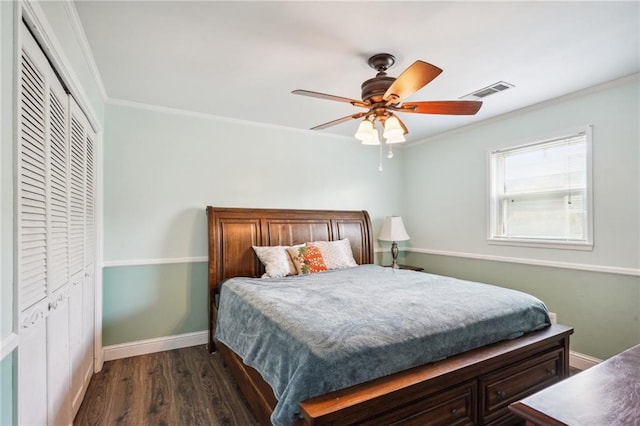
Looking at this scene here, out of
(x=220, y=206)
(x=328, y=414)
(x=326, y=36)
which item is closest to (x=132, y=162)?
(x=220, y=206)

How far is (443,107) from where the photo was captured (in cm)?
223

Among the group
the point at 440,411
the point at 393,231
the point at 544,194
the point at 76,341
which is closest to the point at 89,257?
the point at 76,341

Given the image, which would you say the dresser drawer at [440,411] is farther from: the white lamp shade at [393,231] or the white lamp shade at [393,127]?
the white lamp shade at [393,231]

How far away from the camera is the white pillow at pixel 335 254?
352cm

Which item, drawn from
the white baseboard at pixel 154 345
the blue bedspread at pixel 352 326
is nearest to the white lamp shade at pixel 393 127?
the blue bedspread at pixel 352 326

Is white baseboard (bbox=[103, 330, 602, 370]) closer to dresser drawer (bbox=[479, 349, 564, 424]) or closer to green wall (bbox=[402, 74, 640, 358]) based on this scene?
green wall (bbox=[402, 74, 640, 358])

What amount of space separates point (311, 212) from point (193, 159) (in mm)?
1482

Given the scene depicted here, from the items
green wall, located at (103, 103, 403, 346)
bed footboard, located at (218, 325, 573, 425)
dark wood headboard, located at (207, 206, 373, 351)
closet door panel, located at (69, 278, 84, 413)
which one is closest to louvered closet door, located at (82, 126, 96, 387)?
closet door panel, located at (69, 278, 84, 413)

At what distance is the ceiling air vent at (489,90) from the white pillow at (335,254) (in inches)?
80.0

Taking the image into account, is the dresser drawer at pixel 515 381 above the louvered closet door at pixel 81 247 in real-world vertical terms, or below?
below

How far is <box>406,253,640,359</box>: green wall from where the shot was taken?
2.57 meters

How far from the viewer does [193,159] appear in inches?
134

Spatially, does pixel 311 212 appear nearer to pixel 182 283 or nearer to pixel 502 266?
pixel 182 283

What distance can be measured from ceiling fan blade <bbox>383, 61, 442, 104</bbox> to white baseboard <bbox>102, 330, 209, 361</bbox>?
298 cm
